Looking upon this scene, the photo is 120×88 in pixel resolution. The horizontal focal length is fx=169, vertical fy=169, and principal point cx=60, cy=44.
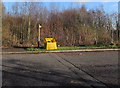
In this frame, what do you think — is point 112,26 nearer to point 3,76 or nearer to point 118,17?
point 118,17

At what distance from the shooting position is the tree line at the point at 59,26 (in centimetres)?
2305

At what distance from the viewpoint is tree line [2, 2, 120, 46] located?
2305cm

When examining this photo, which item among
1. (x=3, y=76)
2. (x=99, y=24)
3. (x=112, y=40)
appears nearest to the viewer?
(x=3, y=76)

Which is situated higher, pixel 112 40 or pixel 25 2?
pixel 25 2

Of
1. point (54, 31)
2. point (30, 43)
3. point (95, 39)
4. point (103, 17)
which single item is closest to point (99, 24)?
point (103, 17)

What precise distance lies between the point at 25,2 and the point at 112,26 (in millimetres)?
13321

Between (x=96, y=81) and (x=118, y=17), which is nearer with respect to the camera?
(x=96, y=81)

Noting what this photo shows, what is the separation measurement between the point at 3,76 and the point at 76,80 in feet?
9.40

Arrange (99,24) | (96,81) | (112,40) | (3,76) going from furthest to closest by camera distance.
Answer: (99,24) < (112,40) < (3,76) < (96,81)

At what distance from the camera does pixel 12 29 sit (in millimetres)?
24391

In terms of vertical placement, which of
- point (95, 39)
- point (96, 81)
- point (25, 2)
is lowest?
point (96, 81)

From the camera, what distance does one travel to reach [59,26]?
23.9 meters

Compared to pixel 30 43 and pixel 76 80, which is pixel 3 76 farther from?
pixel 30 43

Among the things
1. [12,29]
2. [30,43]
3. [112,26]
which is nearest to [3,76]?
[30,43]
